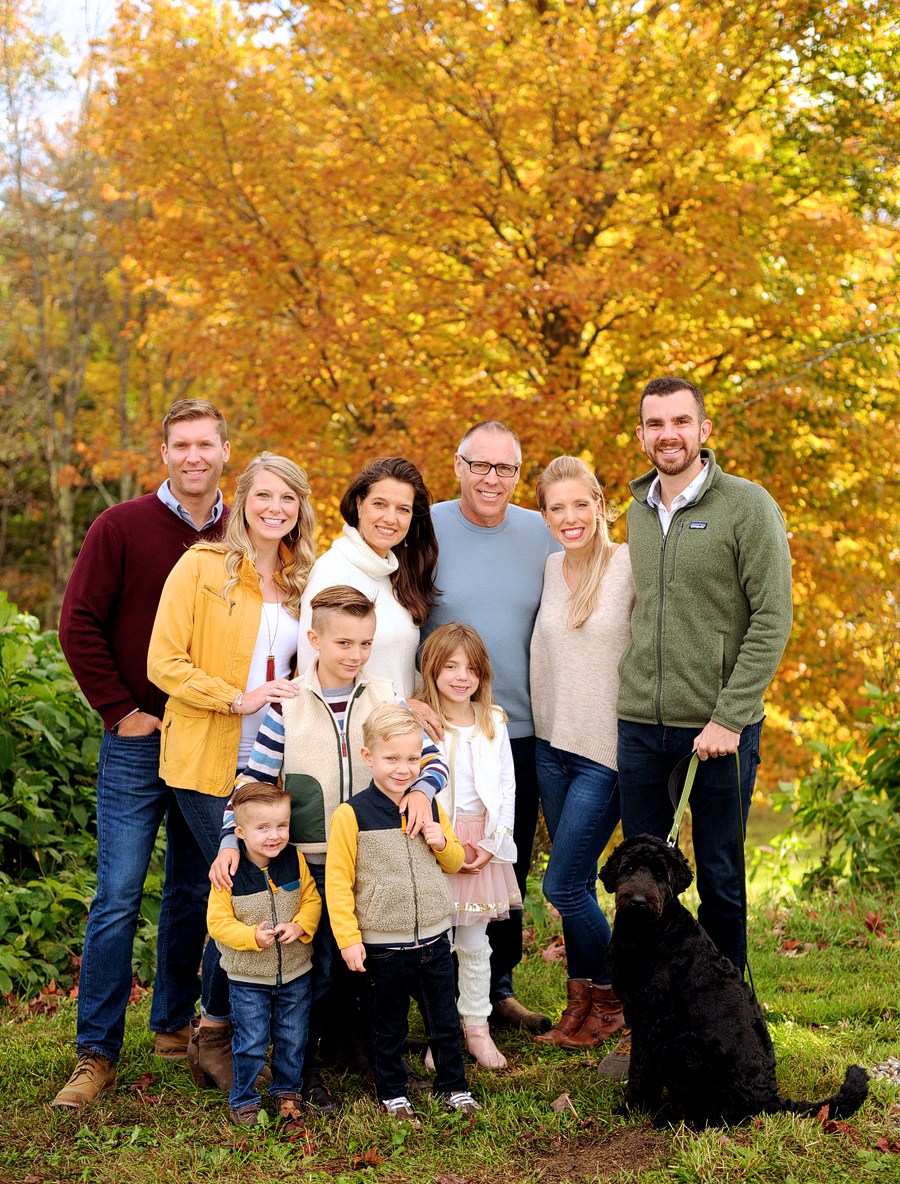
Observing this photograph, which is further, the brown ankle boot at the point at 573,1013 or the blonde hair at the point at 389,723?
the brown ankle boot at the point at 573,1013

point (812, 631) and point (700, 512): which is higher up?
point (700, 512)

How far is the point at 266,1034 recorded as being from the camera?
3322 millimetres

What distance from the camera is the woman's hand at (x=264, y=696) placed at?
3361 mm

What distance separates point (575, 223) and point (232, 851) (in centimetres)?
595

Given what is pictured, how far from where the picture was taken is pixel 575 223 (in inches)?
302

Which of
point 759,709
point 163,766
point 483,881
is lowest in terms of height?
point 483,881

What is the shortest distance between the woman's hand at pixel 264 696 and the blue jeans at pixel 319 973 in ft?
1.88

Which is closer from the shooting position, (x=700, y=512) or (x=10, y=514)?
(x=700, y=512)

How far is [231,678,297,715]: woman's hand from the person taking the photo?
132 inches

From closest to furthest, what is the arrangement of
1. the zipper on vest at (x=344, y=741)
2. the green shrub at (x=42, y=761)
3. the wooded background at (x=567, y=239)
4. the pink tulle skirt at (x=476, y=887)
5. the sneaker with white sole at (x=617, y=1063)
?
the zipper on vest at (x=344, y=741) < the sneaker with white sole at (x=617, y=1063) < the pink tulle skirt at (x=476, y=887) < the green shrub at (x=42, y=761) < the wooded background at (x=567, y=239)

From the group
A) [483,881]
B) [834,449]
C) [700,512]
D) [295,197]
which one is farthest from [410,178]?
[483,881]

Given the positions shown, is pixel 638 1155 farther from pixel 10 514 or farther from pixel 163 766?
pixel 10 514

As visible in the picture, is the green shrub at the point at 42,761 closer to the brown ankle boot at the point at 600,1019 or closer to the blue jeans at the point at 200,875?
the blue jeans at the point at 200,875

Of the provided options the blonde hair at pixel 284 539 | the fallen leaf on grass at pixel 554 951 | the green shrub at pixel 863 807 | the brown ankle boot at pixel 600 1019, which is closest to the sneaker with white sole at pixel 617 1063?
the brown ankle boot at pixel 600 1019
